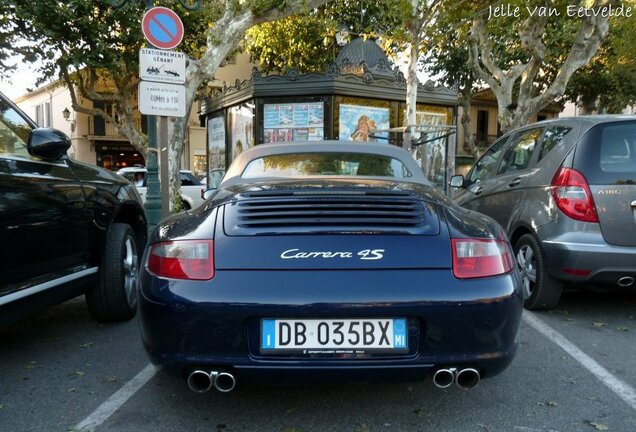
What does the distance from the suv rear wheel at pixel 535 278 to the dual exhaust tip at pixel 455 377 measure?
221 centimetres

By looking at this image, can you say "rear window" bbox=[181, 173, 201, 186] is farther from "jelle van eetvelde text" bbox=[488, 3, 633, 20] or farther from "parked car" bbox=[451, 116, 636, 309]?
"parked car" bbox=[451, 116, 636, 309]

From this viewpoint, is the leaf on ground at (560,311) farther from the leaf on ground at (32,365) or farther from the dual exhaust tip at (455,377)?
the leaf on ground at (32,365)

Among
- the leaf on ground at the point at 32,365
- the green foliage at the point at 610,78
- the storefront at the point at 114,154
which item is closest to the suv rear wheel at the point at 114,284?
the leaf on ground at the point at 32,365

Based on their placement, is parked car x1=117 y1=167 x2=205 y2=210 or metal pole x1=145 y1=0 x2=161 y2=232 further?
parked car x1=117 y1=167 x2=205 y2=210

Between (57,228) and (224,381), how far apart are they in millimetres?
1675

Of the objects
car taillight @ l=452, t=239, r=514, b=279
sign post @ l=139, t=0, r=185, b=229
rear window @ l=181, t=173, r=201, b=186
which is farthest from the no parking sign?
rear window @ l=181, t=173, r=201, b=186

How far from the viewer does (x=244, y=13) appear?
11039mm

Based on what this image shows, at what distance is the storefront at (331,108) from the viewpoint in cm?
1259

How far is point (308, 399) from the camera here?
267 cm

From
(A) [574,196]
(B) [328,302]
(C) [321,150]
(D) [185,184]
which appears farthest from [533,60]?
(B) [328,302]

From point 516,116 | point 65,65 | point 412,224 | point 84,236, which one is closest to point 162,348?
point 412,224

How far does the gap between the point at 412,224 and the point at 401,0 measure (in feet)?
30.0

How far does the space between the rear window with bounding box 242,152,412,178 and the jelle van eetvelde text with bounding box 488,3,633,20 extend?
9.40 meters

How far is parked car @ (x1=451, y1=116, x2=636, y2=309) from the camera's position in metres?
3.85
